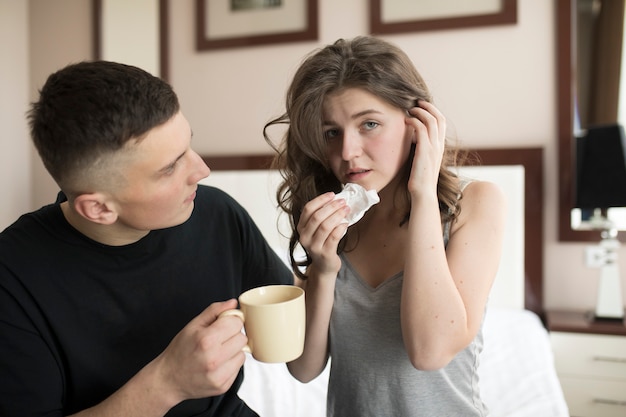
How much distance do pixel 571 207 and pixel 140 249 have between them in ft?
7.22

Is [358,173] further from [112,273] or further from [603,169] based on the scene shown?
[603,169]

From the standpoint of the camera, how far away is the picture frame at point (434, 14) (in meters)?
2.61

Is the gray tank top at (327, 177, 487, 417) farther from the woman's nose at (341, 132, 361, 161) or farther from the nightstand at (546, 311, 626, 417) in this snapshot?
the nightstand at (546, 311, 626, 417)

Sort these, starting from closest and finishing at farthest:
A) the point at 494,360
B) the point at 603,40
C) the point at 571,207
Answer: the point at 494,360 < the point at 571,207 < the point at 603,40

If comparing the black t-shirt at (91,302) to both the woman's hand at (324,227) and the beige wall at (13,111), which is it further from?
the beige wall at (13,111)

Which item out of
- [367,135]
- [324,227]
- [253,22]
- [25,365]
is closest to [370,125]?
[367,135]

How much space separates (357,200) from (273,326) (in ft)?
1.11

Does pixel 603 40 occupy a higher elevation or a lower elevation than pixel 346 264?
higher

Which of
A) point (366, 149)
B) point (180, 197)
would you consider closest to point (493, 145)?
point (366, 149)

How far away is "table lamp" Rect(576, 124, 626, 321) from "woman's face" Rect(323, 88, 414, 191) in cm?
169

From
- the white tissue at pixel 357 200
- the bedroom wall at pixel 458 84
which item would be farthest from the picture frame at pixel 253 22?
the white tissue at pixel 357 200

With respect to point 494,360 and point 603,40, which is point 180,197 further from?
point 603,40

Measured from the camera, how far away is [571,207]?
8.46 feet

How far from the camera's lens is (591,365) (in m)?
2.36
